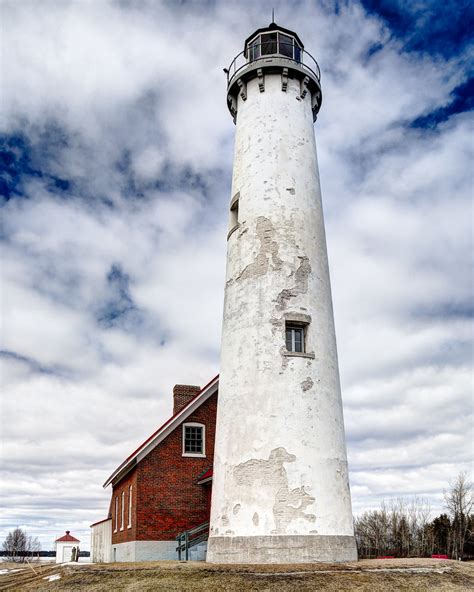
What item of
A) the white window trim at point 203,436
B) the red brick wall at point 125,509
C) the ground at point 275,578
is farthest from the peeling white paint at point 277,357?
the red brick wall at point 125,509

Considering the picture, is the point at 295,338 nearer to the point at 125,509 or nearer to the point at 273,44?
the point at 273,44

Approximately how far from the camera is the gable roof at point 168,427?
2170 cm

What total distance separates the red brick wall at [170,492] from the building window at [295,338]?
339 inches

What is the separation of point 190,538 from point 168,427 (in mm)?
3880

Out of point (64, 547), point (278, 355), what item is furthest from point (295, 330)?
point (64, 547)

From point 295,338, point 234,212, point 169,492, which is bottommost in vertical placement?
point 169,492

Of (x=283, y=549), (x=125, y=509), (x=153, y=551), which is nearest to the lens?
(x=283, y=549)

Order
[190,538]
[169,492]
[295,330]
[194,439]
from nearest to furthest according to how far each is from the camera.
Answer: [295,330], [190,538], [169,492], [194,439]

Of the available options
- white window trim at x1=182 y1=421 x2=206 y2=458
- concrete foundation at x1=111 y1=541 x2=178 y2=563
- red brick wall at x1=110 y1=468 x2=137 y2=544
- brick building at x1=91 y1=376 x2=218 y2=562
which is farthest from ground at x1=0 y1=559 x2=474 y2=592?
white window trim at x1=182 y1=421 x2=206 y2=458

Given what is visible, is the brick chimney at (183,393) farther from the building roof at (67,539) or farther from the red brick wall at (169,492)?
the building roof at (67,539)

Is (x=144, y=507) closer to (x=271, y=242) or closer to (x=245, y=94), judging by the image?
(x=271, y=242)

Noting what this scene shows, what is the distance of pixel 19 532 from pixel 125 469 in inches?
3331

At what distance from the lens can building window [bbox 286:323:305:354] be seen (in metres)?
15.6

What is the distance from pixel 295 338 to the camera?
51.7 ft
